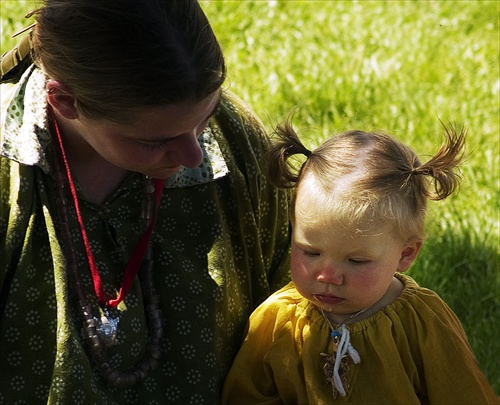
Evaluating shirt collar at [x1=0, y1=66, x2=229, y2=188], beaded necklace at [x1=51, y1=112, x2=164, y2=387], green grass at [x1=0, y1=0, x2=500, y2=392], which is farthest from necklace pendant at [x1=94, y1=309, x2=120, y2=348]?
green grass at [x1=0, y1=0, x2=500, y2=392]

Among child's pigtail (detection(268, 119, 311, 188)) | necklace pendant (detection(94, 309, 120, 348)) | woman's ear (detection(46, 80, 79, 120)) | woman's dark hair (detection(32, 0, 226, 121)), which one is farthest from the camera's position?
child's pigtail (detection(268, 119, 311, 188))

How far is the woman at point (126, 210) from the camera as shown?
2221 mm

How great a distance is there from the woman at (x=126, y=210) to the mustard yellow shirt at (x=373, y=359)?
0.09 meters

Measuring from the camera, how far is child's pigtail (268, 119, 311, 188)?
2.64m

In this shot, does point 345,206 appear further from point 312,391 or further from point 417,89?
point 417,89

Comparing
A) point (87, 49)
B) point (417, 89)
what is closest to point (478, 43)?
point (417, 89)

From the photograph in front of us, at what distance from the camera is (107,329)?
242cm

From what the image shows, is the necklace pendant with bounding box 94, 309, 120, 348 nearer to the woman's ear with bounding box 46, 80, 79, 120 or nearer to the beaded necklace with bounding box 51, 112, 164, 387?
the beaded necklace with bounding box 51, 112, 164, 387

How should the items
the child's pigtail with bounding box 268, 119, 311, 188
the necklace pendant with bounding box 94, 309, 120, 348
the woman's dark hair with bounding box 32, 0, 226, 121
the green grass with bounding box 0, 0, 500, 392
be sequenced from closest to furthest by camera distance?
1. the woman's dark hair with bounding box 32, 0, 226, 121
2. the necklace pendant with bounding box 94, 309, 120, 348
3. the child's pigtail with bounding box 268, 119, 311, 188
4. the green grass with bounding box 0, 0, 500, 392

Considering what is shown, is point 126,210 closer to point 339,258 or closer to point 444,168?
point 339,258

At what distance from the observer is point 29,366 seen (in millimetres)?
2438

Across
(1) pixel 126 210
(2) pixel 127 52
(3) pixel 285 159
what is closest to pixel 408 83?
(3) pixel 285 159

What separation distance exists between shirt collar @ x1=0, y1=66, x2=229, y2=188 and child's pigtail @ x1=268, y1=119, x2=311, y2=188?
122 millimetres

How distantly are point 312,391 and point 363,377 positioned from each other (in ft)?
0.43
